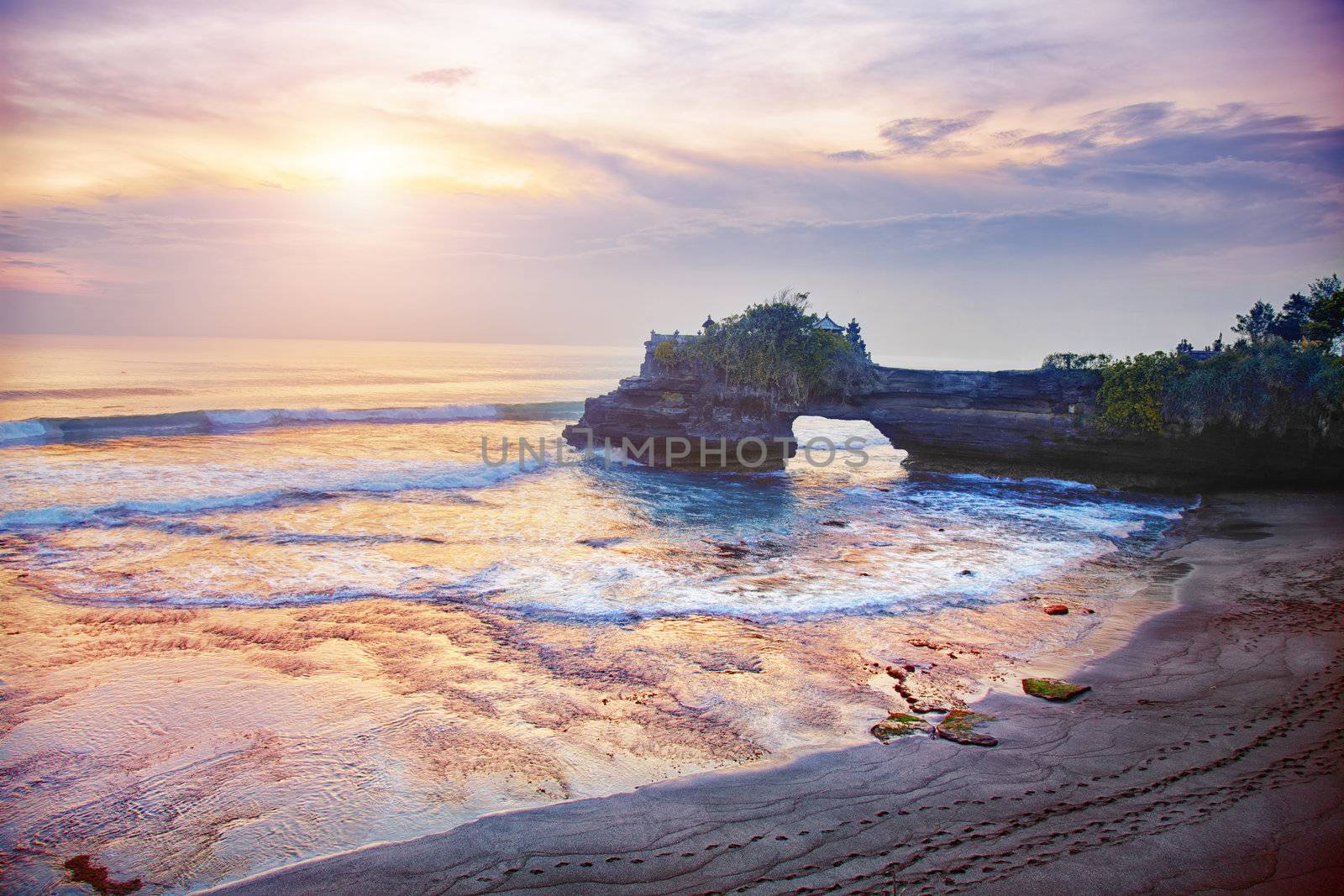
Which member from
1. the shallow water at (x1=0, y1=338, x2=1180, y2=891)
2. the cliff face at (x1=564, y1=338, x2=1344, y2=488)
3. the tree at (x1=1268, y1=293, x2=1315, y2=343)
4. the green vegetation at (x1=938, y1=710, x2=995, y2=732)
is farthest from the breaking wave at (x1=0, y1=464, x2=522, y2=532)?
the tree at (x1=1268, y1=293, x2=1315, y2=343)

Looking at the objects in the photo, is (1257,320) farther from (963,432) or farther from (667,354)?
(667,354)

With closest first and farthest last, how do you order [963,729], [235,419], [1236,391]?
[963,729] → [1236,391] → [235,419]

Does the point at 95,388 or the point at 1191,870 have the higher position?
the point at 95,388

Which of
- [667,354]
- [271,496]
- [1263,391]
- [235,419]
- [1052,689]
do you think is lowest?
[1052,689]

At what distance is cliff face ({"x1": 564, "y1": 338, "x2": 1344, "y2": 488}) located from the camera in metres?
19.6

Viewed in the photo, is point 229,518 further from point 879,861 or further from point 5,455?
point 879,861

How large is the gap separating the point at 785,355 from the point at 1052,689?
61.7 feet

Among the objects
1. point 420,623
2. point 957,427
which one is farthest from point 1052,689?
point 957,427

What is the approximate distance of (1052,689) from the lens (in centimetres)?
703

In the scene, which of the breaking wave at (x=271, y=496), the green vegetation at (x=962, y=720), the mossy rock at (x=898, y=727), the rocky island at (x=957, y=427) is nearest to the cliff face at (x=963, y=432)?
the rocky island at (x=957, y=427)

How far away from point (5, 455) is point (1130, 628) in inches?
1159

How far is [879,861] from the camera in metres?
4.36

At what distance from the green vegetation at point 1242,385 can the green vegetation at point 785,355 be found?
7.56 meters

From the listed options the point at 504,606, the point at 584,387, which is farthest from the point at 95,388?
the point at 504,606
